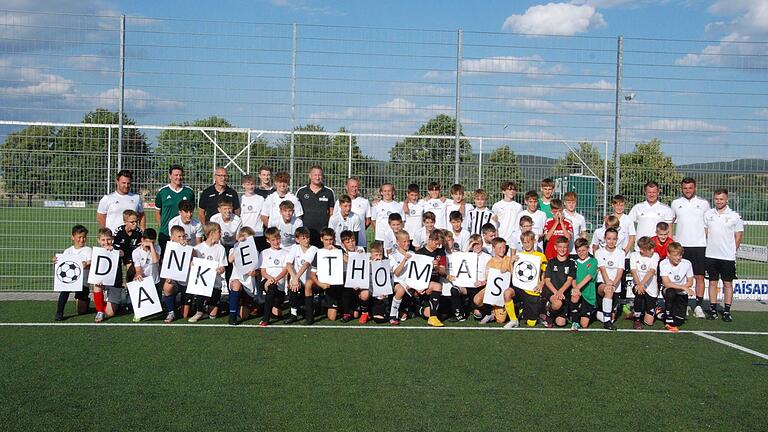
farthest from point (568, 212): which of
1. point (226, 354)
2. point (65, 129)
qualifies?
point (65, 129)

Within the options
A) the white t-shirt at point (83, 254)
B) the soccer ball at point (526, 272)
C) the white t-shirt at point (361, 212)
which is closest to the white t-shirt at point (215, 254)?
the white t-shirt at point (83, 254)

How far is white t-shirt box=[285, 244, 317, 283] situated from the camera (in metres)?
8.46

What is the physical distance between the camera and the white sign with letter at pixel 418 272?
855 centimetres

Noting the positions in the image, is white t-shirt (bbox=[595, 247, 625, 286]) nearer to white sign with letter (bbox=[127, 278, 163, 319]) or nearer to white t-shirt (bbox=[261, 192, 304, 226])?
white t-shirt (bbox=[261, 192, 304, 226])

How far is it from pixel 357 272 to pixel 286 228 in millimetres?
1184

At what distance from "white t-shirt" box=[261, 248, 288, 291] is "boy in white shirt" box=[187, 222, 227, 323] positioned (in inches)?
21.4

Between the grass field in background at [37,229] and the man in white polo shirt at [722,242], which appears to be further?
the grass field in background at [37,229]

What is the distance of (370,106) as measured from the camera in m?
10.7

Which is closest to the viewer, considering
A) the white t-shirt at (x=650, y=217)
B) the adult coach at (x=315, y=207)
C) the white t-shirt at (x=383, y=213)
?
Result: the adult coach at (x=315, y=207)

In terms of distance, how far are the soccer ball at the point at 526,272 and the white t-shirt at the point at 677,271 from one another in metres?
1.84

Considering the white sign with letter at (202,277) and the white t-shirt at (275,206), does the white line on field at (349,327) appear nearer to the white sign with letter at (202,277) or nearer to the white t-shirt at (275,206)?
the white sign with letter at (202,277)

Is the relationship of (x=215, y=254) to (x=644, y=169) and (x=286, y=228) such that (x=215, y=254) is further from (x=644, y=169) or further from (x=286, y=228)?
(x=644, y=169)

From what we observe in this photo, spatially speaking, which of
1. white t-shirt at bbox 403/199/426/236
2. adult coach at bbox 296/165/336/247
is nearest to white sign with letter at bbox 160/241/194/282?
adult coach at bbox 296/165/336/247

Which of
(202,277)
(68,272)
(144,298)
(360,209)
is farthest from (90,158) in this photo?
(360,209)
